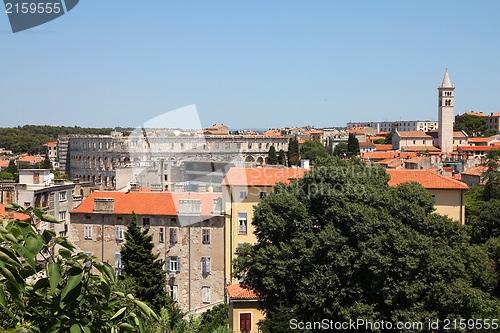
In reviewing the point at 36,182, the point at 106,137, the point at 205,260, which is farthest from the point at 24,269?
the point at 106,137

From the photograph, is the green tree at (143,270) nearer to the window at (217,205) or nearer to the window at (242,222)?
the window at (217,205)

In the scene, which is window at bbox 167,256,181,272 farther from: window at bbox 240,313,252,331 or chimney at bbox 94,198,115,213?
window at bbox 240,313,252,331

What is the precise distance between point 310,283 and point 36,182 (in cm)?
1559

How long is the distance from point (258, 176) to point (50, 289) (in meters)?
16.5

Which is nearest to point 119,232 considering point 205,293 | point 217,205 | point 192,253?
point 192,253

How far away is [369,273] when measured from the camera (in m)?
10.3

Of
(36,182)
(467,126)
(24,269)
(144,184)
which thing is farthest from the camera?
(467,126)

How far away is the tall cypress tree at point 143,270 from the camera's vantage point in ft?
51.9

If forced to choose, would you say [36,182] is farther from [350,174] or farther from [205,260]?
[350,174]

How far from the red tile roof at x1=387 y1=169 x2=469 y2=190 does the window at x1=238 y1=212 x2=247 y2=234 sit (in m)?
5.40

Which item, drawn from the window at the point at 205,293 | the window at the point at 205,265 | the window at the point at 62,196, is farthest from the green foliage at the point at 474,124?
the window at the point at 62,196

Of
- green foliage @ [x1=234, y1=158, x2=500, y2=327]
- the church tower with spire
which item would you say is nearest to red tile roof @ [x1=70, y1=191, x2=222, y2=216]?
green foliage @ [x1=234, y1=158, x2=500, y2=327]

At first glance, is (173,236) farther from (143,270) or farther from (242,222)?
(143,270)

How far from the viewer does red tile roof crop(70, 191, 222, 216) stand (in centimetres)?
1947
